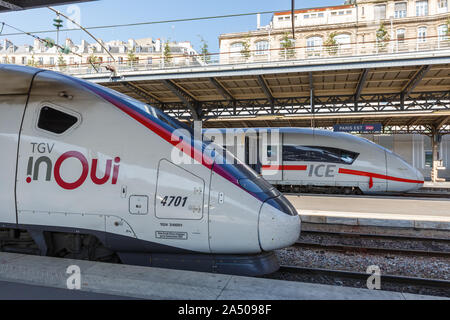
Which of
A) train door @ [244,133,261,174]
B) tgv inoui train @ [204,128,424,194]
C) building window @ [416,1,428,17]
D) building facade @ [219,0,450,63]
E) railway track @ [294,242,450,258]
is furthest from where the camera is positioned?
building window @ [416,1,428,17]

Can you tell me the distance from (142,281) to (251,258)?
1.30 metres

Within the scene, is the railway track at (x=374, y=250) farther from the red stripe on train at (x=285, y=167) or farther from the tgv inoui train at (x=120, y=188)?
the red stripe on train at (x=285, y=167)

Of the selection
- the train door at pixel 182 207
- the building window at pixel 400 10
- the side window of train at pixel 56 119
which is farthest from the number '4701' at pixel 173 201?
the building window at pixel 400 10

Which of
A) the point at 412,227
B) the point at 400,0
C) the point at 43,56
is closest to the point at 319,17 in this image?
the point at 400,0

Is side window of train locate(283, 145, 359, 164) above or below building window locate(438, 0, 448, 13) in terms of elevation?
below

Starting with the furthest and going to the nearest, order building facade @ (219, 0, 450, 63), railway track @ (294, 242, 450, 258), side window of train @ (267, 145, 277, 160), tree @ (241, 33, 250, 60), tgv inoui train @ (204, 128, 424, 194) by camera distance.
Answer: building facade @ (219, 0, 450, 63)
tree @ (241, 33, 250, 60)
side window of train @ (267, 145, 277, 160)
tgv inoui train @ (204, 128, 424, 194)
railway track @ (294, 242, 450, 258)

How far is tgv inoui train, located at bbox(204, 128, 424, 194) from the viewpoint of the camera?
1188 centimetres

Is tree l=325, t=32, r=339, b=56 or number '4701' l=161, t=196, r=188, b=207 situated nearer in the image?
number '4701' l=161, t=196, r=188, b=207

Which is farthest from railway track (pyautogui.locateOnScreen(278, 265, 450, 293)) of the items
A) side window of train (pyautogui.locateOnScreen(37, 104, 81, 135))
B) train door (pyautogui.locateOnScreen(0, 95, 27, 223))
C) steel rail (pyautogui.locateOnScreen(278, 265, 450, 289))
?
train door (pyautogui.locateOnScreen(0, 95, 27, 223))

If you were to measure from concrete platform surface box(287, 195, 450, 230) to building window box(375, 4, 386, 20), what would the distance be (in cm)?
3847

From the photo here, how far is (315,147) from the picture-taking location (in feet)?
41.1

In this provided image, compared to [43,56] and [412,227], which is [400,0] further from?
[43,56]

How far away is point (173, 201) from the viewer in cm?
349

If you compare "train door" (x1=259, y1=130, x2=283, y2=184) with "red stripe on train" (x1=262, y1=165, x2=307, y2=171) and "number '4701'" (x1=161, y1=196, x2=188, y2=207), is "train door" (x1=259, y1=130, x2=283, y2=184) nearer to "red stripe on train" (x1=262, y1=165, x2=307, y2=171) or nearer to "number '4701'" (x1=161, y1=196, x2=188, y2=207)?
"red stripe on train" (x1=262, y1=165, x2=307, y2=171)
